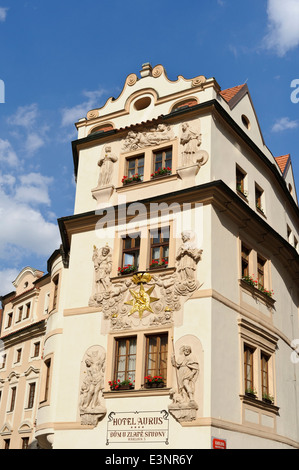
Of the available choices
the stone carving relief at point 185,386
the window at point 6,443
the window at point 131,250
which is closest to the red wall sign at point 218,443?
the stone carving relief at point 185,386

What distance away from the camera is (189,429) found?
18578 millimetres

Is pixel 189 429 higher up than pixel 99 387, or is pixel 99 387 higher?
pixel 99 387

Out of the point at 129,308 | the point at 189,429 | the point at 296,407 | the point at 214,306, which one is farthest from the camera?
the point at 296,407

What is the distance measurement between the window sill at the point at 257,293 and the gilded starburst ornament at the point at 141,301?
3536 mm

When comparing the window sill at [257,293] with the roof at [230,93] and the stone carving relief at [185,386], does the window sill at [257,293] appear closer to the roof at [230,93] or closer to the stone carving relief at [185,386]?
the stone carving relief at [185,386]

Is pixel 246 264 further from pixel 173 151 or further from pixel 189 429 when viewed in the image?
pixel 189 429

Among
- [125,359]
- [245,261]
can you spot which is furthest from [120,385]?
[245,261]

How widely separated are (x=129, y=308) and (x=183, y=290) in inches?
86.8

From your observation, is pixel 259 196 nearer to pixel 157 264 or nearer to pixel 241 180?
pixel 241 180

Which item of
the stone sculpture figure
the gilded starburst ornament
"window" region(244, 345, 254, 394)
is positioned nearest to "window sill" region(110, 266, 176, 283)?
the gilded starburst ornament

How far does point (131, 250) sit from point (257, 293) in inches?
205

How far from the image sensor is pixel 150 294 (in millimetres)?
21125

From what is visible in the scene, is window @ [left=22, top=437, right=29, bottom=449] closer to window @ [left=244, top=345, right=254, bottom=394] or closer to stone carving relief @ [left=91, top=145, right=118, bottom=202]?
stone carving relief @ [left=91, top=145, right=118, bottom=202]
